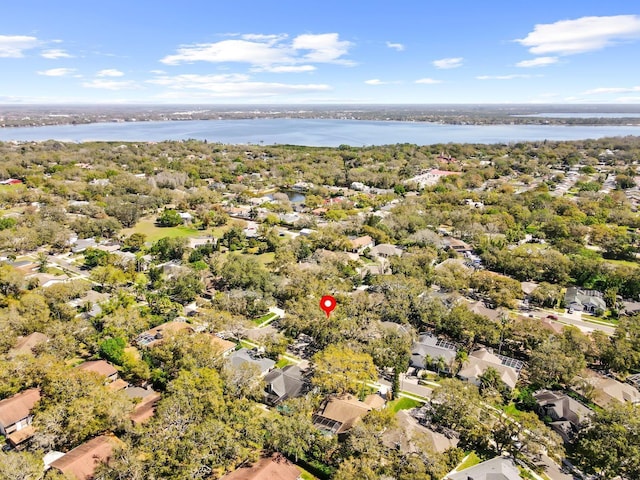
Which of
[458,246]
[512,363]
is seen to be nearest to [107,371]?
[512,363]

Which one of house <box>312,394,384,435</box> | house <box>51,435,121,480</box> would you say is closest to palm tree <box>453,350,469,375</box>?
house <box>312,394,384,435</box>

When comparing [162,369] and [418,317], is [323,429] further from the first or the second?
[418,317]

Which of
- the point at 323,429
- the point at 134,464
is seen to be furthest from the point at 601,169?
the point at 134,464

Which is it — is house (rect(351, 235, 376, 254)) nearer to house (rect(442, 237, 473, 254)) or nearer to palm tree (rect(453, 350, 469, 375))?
house (rect(442, 237, 473, 254))

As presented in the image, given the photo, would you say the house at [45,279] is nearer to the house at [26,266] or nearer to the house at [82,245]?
the house at [26,266]

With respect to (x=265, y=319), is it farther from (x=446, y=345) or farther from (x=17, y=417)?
(x=17, y=417)

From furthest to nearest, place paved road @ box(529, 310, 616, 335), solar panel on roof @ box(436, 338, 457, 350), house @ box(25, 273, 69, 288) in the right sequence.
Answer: house @ box(25, 273, 69, 288)
paved road @ box(529, 310, 616, 335)
solar panel on roof @ box(436, 338, 457, 350)
